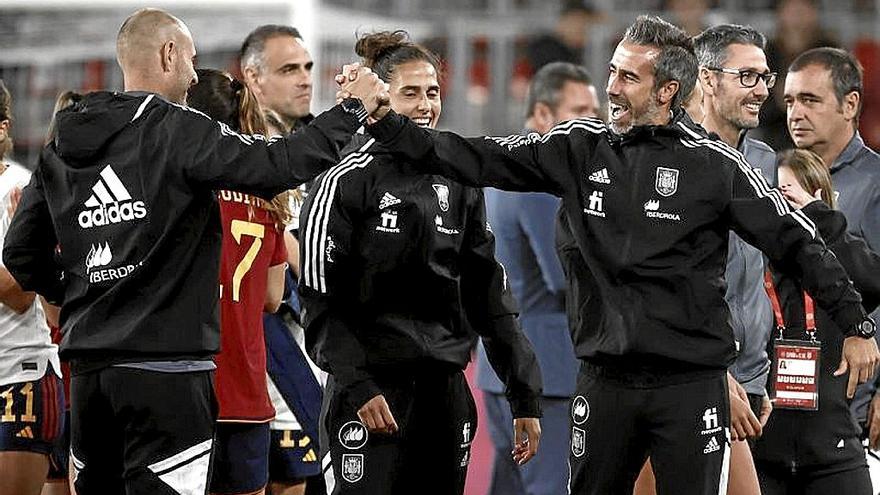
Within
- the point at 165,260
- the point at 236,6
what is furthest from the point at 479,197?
the point at 236,6

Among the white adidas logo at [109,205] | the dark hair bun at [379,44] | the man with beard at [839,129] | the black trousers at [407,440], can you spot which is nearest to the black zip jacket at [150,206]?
the white adidas logo at [109,205]

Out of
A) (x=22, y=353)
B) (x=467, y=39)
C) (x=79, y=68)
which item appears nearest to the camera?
(x=22, y=353)

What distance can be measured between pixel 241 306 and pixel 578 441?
1.34 meters

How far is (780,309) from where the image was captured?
5.56 m

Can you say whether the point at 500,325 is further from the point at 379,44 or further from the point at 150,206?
the point at 150,206

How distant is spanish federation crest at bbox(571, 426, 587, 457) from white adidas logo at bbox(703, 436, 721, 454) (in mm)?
366

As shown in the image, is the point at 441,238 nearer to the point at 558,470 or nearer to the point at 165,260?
the point at 165,260

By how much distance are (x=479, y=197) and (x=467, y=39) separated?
7726 millimetres

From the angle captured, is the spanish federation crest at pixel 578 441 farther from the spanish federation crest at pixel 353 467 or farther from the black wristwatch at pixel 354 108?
the black wristwatch at pixel 354 108

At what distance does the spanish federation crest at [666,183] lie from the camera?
4.56 metres

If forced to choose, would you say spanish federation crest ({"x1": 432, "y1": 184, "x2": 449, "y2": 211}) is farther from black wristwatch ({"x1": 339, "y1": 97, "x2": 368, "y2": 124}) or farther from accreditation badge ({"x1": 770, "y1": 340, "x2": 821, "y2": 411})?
accreditation badge ({"x1": 770, "y1": 340, "x2": 821, "y2": 411})

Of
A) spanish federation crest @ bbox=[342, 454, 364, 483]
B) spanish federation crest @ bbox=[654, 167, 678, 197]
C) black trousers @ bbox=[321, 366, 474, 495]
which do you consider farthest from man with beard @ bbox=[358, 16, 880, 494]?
spanish federation crest @ bbox=[342, 454, 364, 483]

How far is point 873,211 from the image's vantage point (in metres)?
5.94

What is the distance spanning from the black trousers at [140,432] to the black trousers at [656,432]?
1.17 m
